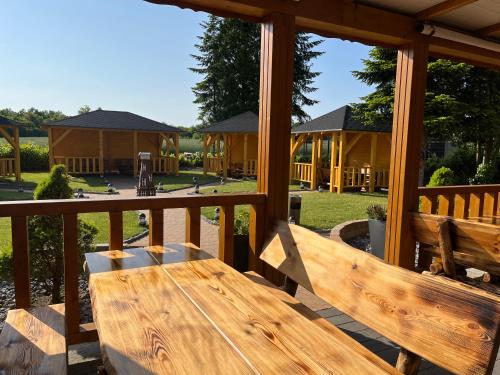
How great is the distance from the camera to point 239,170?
20.9 meters

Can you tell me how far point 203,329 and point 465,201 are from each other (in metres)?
4.02

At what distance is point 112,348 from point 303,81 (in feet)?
114

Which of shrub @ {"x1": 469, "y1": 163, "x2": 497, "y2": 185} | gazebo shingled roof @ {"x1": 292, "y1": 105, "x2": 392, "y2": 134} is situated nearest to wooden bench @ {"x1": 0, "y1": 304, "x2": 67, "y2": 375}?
gazebo shingled roof @ {"x1": 292, "y1": 105, "x2": 392, "y2": 134}

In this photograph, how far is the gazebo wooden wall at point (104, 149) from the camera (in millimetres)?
19156

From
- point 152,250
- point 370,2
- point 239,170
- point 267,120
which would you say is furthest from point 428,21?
point 239,170

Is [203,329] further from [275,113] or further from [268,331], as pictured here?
[275,113]

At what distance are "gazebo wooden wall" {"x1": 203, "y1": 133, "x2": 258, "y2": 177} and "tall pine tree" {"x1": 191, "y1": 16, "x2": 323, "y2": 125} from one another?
38.1 feet

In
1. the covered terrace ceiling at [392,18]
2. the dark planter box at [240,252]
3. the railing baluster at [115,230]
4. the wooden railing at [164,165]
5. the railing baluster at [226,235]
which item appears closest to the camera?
the railing baluster at [115,230]

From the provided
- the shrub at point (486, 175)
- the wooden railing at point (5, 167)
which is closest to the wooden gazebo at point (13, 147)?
the wooden railing at point (5, 167)

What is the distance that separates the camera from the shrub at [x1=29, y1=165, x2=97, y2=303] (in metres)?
3.41

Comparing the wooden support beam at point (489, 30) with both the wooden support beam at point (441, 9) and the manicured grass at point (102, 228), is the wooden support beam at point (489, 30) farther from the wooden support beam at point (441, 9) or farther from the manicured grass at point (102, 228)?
the manicured grass at point (102, 228)

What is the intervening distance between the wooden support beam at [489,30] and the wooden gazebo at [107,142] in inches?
706

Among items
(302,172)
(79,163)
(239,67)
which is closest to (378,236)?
(302,172)

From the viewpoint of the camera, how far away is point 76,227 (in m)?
2.28
